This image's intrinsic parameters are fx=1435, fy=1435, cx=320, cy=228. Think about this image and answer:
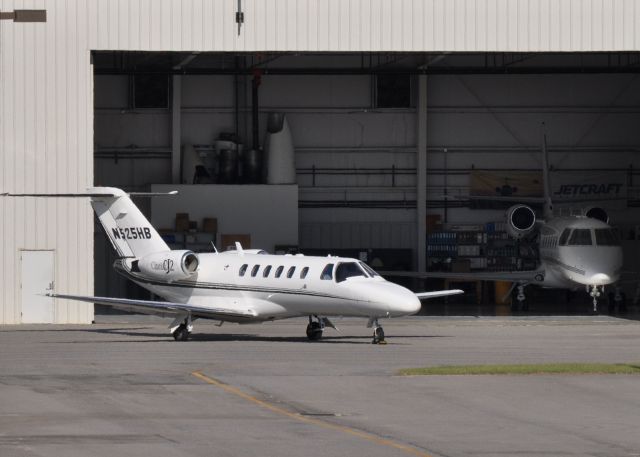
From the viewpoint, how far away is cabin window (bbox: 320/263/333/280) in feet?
93.4

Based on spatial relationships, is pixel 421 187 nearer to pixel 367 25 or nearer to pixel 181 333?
pixel 367 25

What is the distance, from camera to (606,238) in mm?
41219

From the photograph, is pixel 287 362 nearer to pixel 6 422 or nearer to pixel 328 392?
pixel 328 392

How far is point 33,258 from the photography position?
35.0m

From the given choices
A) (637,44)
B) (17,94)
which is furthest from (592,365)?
A: (17,94)

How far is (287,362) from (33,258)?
41.0 ft

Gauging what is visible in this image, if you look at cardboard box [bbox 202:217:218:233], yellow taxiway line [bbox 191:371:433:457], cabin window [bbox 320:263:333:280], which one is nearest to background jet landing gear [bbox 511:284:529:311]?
cardboard box [bbox 202:217:218:233]

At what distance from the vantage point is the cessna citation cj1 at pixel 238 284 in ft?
92.1

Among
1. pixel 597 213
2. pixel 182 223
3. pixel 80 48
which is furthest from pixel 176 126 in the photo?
pixel 597 213

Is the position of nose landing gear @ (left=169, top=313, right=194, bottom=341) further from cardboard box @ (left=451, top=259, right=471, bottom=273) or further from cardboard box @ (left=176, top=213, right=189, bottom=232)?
cardboard box @ (left=451, top=259, right=471, bottom=273)

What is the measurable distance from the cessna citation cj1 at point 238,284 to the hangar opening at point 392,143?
1398 cm

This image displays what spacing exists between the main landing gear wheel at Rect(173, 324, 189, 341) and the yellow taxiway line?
27.8ft

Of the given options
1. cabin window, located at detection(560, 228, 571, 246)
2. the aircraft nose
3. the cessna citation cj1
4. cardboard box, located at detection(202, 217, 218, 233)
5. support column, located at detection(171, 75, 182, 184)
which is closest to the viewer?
the aircraft nose

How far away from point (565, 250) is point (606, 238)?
47.8 inches
